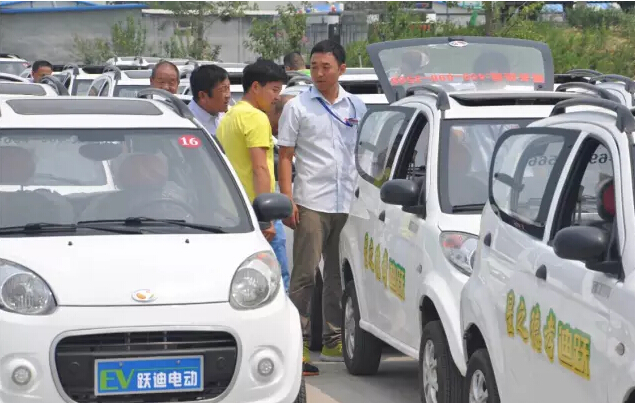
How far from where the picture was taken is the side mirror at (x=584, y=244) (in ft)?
15.6

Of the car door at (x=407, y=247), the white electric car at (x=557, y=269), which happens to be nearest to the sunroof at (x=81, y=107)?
the car door at (x=407, y=247)

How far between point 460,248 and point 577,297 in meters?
2.32

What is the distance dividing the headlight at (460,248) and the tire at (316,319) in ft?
9.60

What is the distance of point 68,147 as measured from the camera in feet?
23.0

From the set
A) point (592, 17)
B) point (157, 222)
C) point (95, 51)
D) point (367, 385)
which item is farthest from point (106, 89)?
point (95, 51)

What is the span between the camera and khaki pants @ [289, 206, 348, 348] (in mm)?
9336

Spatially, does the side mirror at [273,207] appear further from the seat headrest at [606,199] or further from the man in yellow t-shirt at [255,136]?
the seat headrest at [606,199]

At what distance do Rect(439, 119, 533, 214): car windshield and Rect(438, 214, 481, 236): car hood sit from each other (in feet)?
0.23

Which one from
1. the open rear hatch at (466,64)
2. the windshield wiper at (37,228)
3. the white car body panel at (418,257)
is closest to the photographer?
the windshield wiper at (37,228)

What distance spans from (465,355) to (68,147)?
225 cm

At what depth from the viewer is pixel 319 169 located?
936 cm

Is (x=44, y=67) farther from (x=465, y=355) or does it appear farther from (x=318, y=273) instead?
(x=465, y=355)

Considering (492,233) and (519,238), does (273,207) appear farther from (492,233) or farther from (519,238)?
(519,238)

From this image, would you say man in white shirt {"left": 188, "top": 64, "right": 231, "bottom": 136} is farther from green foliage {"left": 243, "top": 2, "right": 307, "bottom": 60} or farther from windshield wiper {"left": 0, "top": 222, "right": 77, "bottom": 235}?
green foliage {"left": 243, "top": 2, "right": 307, "bottom": 60}
